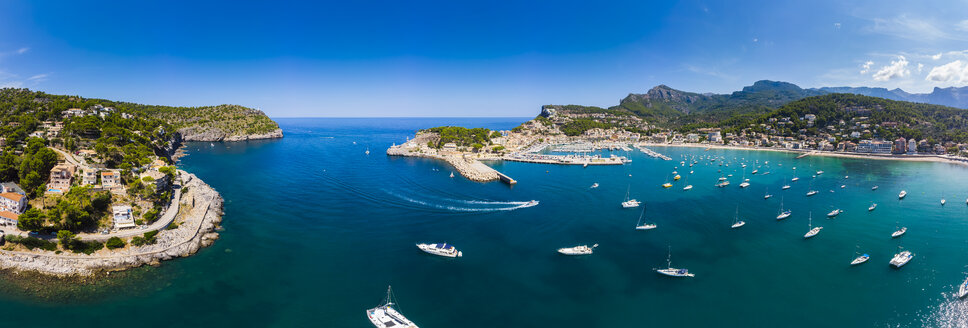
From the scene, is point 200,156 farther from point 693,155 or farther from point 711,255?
point 693,155

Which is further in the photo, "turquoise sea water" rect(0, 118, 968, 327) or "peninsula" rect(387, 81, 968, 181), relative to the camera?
"peninsula" rect(387, 81, 968, 181)

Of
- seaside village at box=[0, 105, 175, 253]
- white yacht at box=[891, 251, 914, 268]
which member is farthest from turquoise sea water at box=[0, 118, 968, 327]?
seaside village at box=[0, 105, 175, 253]

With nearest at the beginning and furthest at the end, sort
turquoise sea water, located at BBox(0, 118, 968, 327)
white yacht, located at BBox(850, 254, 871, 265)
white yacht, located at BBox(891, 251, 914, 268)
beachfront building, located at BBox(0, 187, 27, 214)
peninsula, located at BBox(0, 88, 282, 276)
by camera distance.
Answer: turquoise sea water, located at BBox(0, 118, 968, 327)
peninsula, located at BBox(0, 88, 282, 276)
white yacht, located at BBox(891, 251, 914, 268)
white yacht, located at BBox(850, 254, 871, 265)
beachfront building, located at BBox(0, 187, 27, 214)

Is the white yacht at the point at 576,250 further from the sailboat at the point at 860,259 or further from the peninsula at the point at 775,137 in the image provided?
the peninsula at the point at 775,137

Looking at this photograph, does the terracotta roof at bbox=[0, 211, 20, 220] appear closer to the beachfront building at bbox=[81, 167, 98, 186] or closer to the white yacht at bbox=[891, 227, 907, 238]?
the beachfront building at bbox=[81, 167, 98, 186]

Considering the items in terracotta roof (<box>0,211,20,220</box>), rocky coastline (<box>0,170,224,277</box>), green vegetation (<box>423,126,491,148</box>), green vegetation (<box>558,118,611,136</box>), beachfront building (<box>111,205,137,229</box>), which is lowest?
rocky coastline (<box>0,170,224,277</box>)
